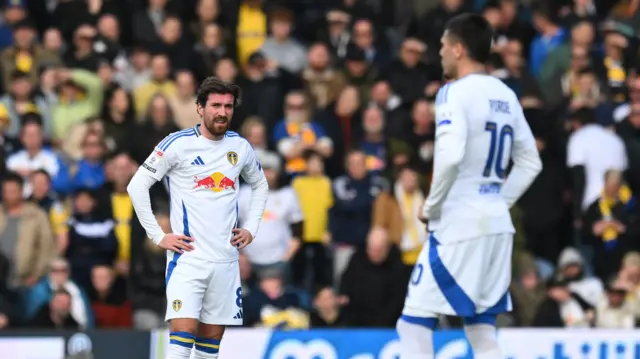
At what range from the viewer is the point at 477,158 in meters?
8.51

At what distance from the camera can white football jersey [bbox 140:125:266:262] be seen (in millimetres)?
8891

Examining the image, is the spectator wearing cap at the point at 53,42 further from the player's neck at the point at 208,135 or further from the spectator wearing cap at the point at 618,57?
the player's neck at the point at 208,135

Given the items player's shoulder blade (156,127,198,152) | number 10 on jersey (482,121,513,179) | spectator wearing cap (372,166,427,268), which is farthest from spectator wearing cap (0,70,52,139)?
number 10 on jersey (482,121,513,179)

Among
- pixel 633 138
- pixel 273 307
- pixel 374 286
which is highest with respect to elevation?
pixel 633 138

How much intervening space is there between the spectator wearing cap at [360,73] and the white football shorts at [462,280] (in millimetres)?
8168

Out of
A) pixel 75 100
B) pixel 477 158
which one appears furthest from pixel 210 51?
pixel 477 158

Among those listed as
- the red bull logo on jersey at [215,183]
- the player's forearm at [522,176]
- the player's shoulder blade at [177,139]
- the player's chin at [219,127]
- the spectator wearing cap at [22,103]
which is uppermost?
the spectator wearing cap at [22,103]

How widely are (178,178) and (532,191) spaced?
719cm

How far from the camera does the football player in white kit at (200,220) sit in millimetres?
8828

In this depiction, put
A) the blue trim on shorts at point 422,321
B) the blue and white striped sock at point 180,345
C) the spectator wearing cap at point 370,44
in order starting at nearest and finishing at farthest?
the blue trim on shorts at point 422,321 → the blue and white striped sock at point 180,345 → the spectator wearing cap at point 370,44

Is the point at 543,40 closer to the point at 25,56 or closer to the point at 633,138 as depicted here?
the point at 633,138

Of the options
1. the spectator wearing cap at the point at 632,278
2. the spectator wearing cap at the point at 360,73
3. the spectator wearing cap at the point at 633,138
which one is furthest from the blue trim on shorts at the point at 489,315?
the spectator wearing cap at the point at 360,73

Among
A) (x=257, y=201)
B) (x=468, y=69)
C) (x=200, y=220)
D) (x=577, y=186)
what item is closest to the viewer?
(x=468, y=69)

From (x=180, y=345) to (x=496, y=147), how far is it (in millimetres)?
2391
